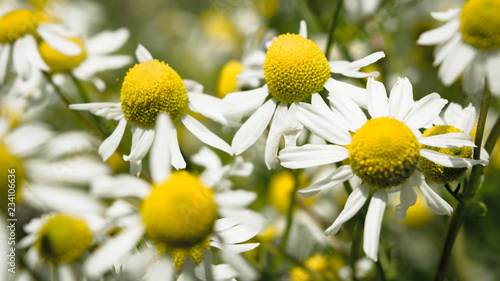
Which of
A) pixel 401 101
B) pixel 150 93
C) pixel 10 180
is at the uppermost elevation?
pixel 401 101

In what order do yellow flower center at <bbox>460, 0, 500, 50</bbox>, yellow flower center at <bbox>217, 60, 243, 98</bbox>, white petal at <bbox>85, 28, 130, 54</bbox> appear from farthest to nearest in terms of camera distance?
white petal at <bbox>85, 28, 130, 54</bbox> → yellow flower center at <bbox>217, 60, 243, 98</bbox> → yellow flower center at <bbox>460, 0, 500, 50</bbox>

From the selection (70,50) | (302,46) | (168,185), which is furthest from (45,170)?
(302,46)

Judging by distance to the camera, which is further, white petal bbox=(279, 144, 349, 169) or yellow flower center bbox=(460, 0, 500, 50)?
yellow flower center bbox=(460, 0, 500, 50)

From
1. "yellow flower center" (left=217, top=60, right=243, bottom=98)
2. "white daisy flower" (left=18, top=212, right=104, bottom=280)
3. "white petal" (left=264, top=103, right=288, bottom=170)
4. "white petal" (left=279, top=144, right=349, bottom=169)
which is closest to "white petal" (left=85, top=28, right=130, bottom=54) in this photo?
"yellow flower center" (left=217, top=60, right=243, bottom=98)

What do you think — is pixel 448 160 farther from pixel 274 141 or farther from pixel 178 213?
pixel 178 213

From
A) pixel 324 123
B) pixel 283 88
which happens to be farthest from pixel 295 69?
pixel 324 123

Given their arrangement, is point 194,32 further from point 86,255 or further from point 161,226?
point 161,226

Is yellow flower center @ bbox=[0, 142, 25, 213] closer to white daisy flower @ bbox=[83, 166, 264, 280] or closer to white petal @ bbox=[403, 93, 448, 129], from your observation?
white daisy flower @ bbox=[83, 166, 264, 280]
